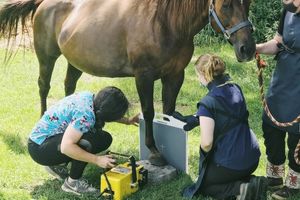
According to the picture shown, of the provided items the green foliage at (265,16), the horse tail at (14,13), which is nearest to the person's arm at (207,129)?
the horse tail at (14,13)

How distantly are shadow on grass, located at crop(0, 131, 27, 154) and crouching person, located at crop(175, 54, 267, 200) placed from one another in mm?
1935

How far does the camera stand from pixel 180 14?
3998 mm

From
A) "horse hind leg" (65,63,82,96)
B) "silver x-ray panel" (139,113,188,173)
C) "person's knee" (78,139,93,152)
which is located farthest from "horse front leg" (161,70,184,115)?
"horse hind leg" (65,63,82,96)

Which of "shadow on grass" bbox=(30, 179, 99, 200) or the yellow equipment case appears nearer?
the yellow equipment case

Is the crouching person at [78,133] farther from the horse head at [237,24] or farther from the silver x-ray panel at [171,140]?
the horse head at [237,24]

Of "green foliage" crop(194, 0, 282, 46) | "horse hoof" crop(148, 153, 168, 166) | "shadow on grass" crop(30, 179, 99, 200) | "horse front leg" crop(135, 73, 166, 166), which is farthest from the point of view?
"green foliage" crop(194, 0, 282, 46)

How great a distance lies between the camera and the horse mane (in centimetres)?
396

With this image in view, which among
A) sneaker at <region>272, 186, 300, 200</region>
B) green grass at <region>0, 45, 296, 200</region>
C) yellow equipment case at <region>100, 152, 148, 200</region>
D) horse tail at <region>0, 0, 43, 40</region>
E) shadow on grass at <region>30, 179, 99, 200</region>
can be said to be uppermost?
horse tail at <region>0, 0, 43, 40</region>

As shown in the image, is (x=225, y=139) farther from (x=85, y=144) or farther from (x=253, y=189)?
(x=85, y=144)

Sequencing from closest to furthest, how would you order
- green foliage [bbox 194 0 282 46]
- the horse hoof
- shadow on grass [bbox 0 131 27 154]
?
1. the horse hoof
2. shadow on grass [bbox 0 131 27 154]
3. green foliage [bbox 194 0 282 46]

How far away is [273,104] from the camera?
12.2 feet

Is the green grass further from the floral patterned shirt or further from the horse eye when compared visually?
the horse eye

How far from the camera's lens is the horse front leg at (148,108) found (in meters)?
4.19

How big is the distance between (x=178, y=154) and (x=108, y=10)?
1449 mm
